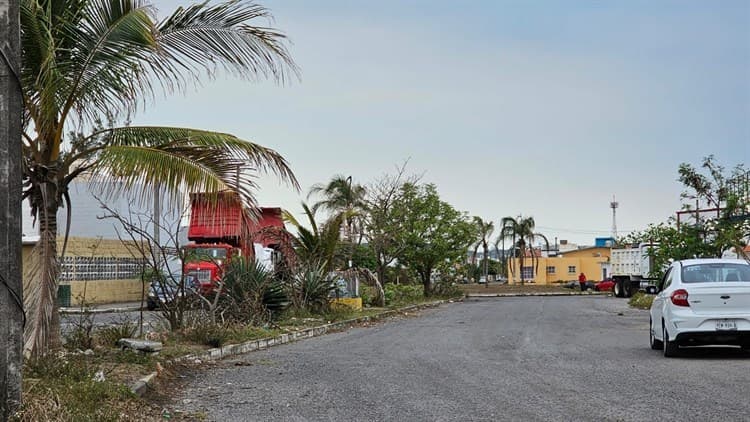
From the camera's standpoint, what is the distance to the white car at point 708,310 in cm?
1333

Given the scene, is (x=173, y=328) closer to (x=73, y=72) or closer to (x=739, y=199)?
(x=73, y=72)

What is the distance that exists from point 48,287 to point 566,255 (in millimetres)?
100975

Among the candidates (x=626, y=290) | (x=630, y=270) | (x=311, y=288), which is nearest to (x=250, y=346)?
(x=311, y=288)

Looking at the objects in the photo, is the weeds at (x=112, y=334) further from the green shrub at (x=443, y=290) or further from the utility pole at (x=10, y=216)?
the green shrub at (x=443, y=290)

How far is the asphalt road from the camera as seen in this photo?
877 centimetres

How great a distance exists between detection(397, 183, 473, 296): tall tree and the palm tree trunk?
32.2m

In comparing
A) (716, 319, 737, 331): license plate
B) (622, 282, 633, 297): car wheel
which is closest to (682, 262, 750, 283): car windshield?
(716, 319, 737, 331): license plate

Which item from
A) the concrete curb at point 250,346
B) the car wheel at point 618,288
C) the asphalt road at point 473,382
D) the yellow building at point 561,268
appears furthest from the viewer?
the yellow building at point 561,268

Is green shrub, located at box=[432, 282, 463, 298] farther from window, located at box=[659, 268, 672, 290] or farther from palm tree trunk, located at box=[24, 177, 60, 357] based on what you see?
palm tree trunk, located at box=[24, 177, 60, 357]

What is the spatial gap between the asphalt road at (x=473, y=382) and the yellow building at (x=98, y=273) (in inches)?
720

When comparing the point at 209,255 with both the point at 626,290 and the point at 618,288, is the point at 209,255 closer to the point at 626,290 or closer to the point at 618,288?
the point at 626,290

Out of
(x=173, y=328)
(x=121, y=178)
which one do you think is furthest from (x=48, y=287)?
(x=173, y=328)

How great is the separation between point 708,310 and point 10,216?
A: 10276 mm

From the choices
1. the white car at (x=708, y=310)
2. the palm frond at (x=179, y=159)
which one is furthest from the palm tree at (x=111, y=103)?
the white car at (x=708, y=310)
